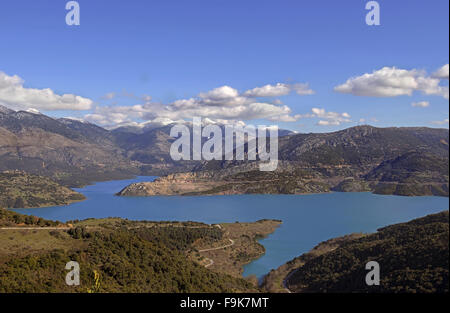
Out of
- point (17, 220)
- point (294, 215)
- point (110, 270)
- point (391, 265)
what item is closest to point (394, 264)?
point (391, 265)

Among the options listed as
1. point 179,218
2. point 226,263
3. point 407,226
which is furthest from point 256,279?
point 179,218

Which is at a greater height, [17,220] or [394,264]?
[17,220]

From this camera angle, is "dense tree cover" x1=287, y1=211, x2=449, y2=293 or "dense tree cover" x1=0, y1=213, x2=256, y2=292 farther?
"dense tree cover" x1=287, y1=211, x2=449, y2=293

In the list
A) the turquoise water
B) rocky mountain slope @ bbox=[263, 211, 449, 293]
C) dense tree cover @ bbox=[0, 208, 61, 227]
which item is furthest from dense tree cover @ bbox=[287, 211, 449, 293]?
dense tree cover @ bbox=[0, 208, 61, 227]

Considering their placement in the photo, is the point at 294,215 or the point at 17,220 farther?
the point at 294,215

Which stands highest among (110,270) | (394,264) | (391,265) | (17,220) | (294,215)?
(17,220)

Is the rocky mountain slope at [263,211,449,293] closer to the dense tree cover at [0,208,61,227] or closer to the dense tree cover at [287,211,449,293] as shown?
the dense tree cover at [287,211,449,293]

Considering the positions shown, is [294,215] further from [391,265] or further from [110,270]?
[110,270]
